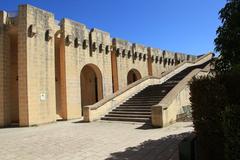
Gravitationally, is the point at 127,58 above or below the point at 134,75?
above

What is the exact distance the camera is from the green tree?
202 inches

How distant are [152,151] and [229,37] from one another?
3495mm

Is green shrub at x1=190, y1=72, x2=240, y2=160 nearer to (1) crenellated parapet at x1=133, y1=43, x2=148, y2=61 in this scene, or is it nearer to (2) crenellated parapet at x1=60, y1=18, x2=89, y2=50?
(2) crenellated parapet at x1=60, y1=18, x2=89, y2=50

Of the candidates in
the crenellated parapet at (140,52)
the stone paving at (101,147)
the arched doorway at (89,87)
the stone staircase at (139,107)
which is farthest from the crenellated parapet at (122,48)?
the stone paving at (101,147)

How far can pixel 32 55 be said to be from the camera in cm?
1451

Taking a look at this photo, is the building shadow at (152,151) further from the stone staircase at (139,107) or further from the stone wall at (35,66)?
the stone wall at (35,66)

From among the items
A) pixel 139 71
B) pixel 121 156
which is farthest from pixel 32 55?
pixel 139 71

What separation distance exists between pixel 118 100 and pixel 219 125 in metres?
11.6

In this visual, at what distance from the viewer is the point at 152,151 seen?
6.71m

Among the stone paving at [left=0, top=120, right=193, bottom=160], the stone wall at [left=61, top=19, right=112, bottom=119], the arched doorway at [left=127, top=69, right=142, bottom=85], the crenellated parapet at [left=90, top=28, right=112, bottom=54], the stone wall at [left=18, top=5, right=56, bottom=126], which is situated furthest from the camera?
the arched doorway at [left=127, top=69, right=142, bottom=85]

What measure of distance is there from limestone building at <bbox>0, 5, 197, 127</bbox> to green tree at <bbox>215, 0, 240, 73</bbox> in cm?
1143

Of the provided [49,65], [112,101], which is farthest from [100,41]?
[112,101]

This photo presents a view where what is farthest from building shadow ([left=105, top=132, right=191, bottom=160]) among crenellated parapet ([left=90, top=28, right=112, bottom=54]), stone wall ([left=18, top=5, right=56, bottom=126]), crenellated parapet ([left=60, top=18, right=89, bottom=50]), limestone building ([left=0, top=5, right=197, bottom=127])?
crenellated parapet ([left=90, top=28, right=112, bottom=54])

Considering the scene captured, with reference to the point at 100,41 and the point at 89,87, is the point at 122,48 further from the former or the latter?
the point at 89,87
